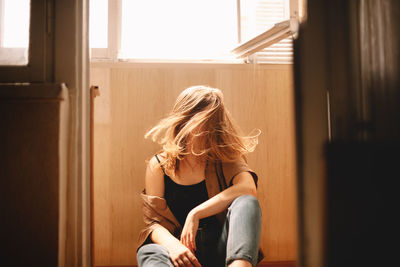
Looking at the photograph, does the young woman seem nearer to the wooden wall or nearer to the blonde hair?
the blonde hair

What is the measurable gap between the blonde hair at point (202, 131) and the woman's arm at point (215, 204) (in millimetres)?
115

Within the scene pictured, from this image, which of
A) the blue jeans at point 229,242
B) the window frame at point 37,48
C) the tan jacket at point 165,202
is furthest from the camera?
the tan jacket at point 165,202

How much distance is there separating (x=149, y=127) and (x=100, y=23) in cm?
58

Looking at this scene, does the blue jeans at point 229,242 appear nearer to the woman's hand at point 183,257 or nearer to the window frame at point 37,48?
the woman's hand at point 183,257

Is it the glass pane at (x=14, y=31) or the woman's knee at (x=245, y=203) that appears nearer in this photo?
the glass pane at (x=14, y=31)

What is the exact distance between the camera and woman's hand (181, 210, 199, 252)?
1073 mm

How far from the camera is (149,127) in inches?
61.1

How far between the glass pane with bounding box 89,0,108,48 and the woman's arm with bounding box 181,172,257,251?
3.12 ft

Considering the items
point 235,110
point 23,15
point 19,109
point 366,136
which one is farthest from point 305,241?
point 235,110

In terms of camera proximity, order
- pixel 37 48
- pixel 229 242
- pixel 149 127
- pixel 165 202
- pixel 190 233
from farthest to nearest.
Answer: pixel 149 127 < pixel 165 202 < pixel 190 233 < pixel 229 242 < pixel 37 48

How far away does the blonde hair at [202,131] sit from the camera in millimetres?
1267

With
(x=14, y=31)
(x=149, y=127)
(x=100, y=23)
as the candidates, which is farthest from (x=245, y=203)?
(x=100, y=23)

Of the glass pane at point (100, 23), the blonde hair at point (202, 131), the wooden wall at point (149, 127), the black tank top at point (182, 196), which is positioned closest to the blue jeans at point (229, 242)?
the black tank top at point (182, 196)

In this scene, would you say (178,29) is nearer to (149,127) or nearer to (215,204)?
(149,127)
